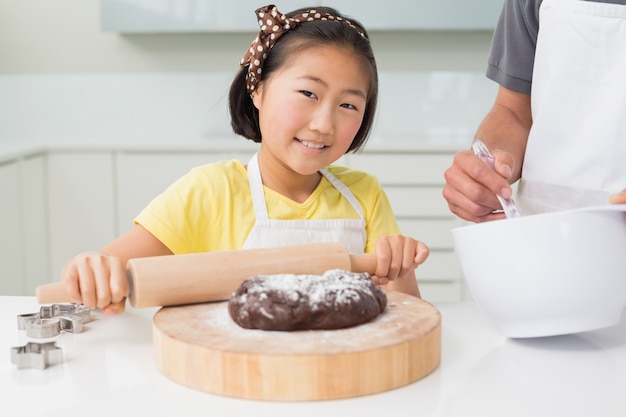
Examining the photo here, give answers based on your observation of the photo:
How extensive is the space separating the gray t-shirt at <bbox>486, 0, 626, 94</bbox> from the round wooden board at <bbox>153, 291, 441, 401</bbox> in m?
0.89

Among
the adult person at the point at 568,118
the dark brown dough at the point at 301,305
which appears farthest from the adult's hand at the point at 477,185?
the dark brown dough at the point at 301,305

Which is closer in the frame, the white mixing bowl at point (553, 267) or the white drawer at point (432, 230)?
the white mixing bowl at point (553, 267)

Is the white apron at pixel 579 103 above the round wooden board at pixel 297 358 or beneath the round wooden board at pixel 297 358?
above

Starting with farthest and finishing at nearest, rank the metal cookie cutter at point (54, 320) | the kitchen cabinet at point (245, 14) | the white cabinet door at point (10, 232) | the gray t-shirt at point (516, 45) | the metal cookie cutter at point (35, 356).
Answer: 1. the kitchen cabinet at point (245, 14)
2. the white cabinet door at point (10, 232)
3. the gray t-shirt at point (516, 45)
4. the metal cookie cutter at point (54, 320)
5. the metal cookie cutter at point (35, 356)

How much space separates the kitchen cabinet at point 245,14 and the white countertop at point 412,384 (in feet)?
9.65

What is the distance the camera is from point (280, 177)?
1479 mm

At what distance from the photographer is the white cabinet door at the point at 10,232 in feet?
10.9

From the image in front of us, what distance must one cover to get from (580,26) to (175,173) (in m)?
2.42

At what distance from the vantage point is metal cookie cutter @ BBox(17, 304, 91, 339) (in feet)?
3.15

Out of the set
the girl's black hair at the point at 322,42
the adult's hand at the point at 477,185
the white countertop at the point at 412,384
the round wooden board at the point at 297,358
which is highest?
the girl's black hair at the point at 322,42

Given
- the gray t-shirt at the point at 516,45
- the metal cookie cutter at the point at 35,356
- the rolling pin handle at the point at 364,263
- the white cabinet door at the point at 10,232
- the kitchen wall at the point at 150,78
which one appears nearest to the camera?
the metal cookie cutter at the point at 35,356

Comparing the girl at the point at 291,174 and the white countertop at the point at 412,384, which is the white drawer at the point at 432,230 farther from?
the white countertop at the point at 412,384

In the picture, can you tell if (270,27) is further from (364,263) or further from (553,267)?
(553,267)

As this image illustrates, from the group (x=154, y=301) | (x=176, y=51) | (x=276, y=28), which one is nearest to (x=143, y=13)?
(x=176, y=51)
